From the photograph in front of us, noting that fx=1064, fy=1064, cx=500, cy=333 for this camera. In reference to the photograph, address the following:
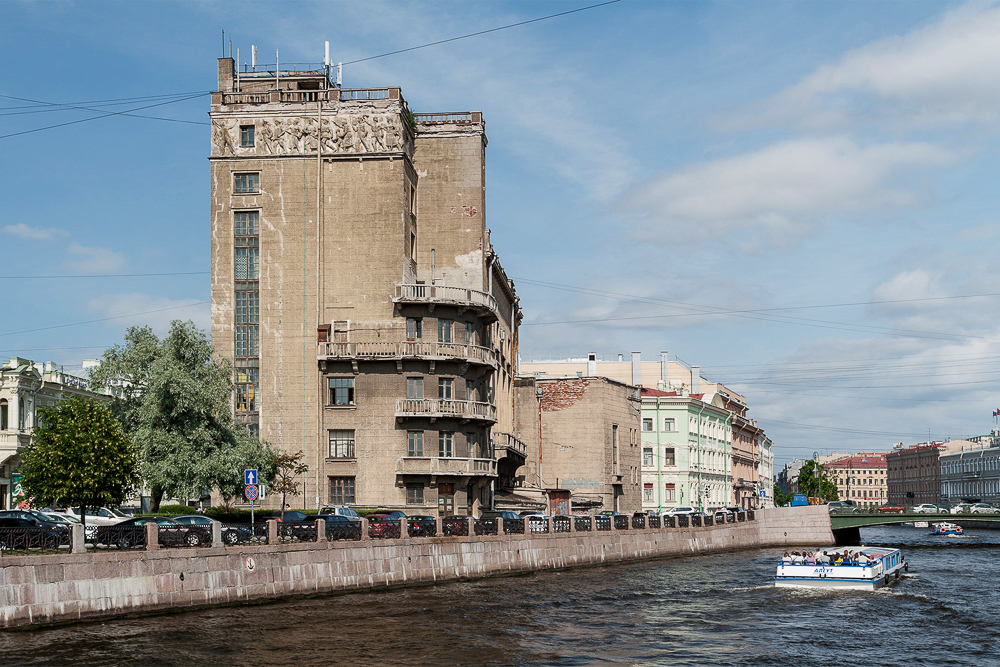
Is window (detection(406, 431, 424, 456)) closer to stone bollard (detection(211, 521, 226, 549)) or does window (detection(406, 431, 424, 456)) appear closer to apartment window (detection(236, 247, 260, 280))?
apartment window (detection(236, 247, 260, 280))

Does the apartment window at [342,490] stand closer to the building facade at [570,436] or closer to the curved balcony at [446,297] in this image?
the curved balcony at [446,297]

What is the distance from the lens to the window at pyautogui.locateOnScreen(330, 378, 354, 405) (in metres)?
69.3

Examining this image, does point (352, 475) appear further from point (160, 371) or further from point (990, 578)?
point (990, 578)

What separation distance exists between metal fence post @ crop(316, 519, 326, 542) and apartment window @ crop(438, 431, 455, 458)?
25294 mm

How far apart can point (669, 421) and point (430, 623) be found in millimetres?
82110

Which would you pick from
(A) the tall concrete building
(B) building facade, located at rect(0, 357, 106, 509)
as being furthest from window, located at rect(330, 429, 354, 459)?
(B) building facade, located at rect(0, 357, 106, 509)

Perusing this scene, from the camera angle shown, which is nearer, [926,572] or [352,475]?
[926,572]

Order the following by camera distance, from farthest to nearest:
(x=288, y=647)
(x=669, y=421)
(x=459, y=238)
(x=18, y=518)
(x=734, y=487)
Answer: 1. (x=734, y=487)
2. (x=669, y=421)
3. (x=459, y=238)
4. (x=18, y=518)
5. (x=288, y=647)

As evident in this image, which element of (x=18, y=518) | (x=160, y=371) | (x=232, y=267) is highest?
(x=232, y=267)

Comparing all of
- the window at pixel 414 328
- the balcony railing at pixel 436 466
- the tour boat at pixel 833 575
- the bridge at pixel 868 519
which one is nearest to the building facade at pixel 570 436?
the bridge at pixel 868 519

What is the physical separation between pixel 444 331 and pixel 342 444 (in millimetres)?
9992

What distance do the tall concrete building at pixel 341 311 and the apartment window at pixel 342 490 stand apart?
92 millimetres

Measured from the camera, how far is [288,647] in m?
31.3

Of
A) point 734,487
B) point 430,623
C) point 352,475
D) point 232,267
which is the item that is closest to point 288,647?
point 430,623
